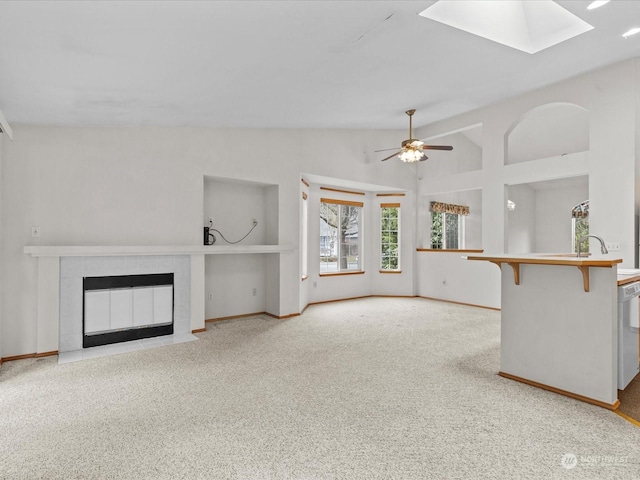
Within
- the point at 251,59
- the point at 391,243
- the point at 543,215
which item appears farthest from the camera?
the point at 543,215

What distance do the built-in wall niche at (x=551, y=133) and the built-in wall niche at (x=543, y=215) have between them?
1.29 metres

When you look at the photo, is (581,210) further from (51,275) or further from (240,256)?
(51,275)

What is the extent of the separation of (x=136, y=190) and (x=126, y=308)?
1368 millimetres

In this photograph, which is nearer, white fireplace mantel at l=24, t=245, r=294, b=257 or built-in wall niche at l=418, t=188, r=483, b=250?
white fireplace mantel at l=24, t=245, r=294, b=257

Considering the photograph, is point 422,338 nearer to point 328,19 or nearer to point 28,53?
point 328,19

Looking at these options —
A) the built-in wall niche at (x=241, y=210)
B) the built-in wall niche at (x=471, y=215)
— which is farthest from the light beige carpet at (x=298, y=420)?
the built-in wall niche at (x=471, y=215)

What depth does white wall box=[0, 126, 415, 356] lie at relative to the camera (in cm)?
355

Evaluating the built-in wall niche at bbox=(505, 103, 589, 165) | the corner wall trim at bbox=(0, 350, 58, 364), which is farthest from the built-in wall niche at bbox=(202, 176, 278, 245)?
the built-in wall niche at bbox=(505, 103, 589, 165)

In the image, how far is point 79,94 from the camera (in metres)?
2.80

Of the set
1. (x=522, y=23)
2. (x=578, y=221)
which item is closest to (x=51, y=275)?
(x=522, y=23)

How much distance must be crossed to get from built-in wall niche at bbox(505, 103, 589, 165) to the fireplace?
6007mm

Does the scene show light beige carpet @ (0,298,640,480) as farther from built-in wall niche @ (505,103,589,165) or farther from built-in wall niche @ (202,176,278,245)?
built-in wall niche @ (505,103,589,165)

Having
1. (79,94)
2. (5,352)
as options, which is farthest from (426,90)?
(5,352)

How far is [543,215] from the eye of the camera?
909 cm
